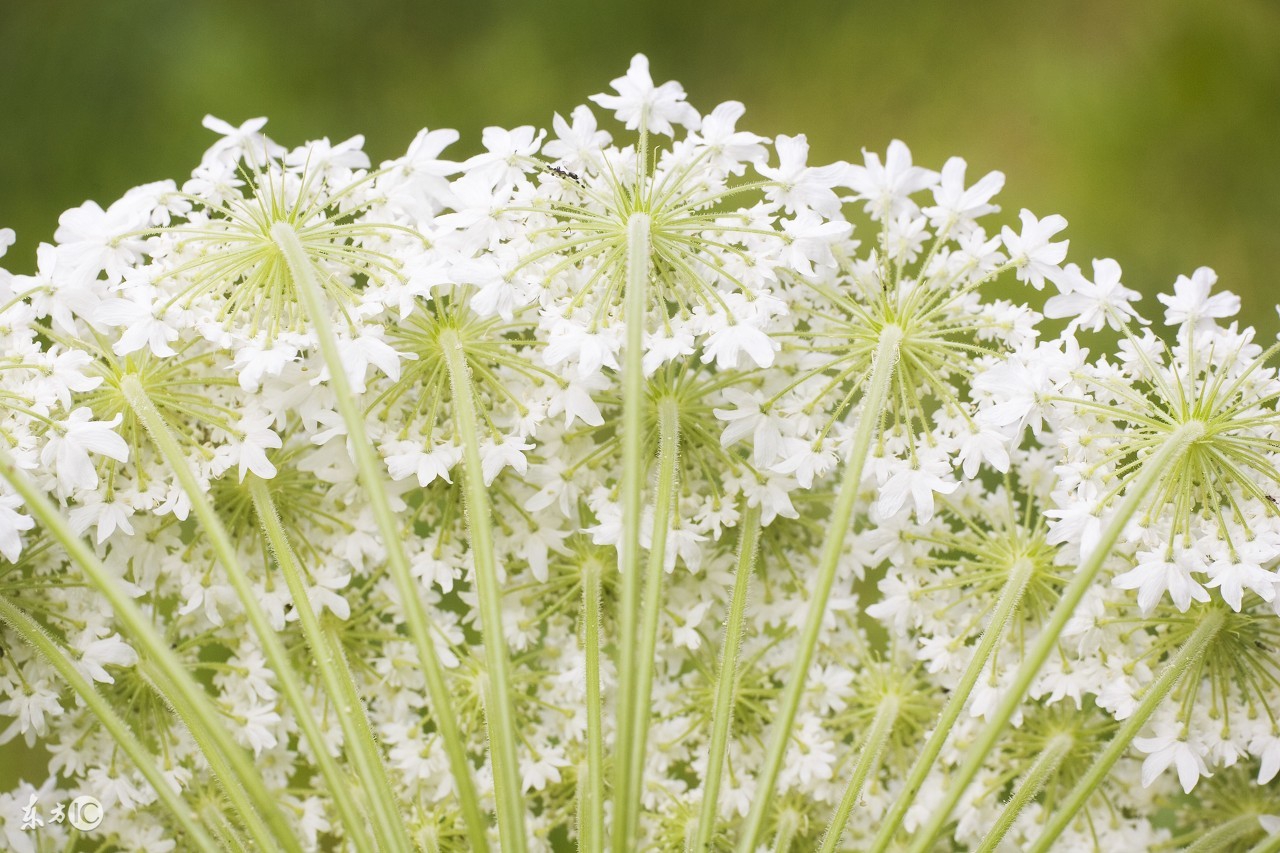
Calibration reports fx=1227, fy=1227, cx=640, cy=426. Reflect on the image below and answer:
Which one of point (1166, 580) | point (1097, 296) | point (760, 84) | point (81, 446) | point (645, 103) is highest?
point (760, 84)

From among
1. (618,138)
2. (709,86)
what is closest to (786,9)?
(709,86)

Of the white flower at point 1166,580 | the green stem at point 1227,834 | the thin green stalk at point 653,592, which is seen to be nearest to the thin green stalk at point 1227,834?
the green stem at point 1227,834

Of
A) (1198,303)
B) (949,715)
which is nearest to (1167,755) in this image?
(949,715)

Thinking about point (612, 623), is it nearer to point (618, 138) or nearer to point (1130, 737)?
point (1130, 737)

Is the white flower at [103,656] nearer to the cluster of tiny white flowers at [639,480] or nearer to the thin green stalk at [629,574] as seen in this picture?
the cluster of tiny white flowers at [639,480]

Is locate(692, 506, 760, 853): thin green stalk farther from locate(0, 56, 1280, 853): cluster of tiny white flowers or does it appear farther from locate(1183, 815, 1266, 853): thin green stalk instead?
locate(1183, 815, 1266, 853): thin green stalk

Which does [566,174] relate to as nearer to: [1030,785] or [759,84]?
[1030,785]
